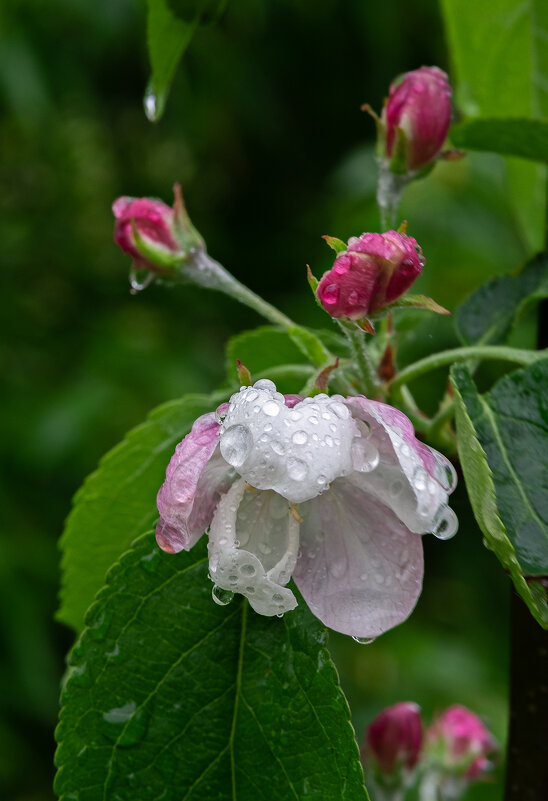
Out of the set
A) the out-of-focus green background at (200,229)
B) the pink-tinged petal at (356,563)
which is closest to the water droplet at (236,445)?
the pink-tinged petal at (356,563)

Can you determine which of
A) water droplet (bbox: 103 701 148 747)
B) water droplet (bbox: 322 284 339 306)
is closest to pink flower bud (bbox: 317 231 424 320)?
water droplet (bbox: 322 284 339 306)

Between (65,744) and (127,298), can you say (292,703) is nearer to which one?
(65,744)

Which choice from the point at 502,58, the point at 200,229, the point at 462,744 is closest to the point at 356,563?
the point at 462,744

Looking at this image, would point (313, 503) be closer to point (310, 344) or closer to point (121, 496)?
point (310, 344)

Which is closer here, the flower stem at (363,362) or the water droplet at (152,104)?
the flower stem at (363,362)

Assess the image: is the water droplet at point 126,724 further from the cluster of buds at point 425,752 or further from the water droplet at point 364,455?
the cluster of buds at point 425,752

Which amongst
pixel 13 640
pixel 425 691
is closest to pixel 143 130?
pixel 13 640

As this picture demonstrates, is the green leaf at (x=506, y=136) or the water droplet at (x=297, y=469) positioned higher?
the green leaf at (x=506, y=136)
